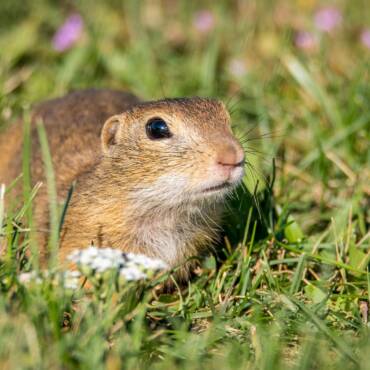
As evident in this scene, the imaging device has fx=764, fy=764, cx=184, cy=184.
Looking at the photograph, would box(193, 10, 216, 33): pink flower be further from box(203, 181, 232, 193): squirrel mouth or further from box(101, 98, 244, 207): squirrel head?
box(203, 181, 232, 193): squirrel mouth

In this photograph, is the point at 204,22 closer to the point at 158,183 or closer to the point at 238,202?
the point at 238,202

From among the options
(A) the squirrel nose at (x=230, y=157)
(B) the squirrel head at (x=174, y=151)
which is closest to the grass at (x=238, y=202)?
(B) the squirrel head at (x=174, y=151)

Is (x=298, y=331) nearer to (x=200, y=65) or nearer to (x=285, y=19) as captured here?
(x=200, y=65)

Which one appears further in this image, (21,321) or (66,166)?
(66,166)

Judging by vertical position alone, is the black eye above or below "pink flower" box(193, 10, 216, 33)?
below

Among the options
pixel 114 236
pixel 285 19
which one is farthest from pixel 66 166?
pixel 285 19

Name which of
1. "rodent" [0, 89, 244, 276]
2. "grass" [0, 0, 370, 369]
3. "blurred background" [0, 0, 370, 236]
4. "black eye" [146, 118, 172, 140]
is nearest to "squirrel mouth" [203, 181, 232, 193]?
"rodent" [0, 89, 244, 276]

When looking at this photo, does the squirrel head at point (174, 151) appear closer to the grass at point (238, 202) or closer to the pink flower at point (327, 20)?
the grass at point (238, 202)
